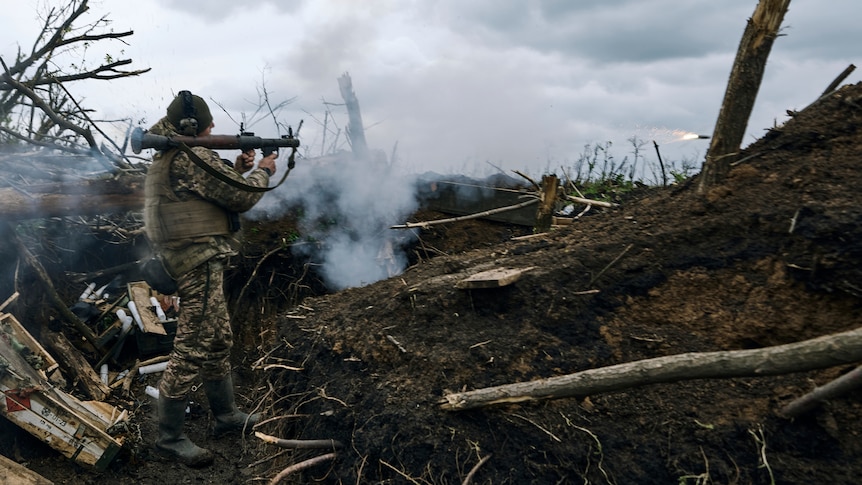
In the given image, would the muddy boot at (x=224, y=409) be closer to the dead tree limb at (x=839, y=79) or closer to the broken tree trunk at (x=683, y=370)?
the broken tree trunk at (x=683, y=370)

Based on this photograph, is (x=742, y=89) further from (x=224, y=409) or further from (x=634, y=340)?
(x=224, y=409)

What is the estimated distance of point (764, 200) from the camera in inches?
119

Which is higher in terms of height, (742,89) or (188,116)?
(742,89)

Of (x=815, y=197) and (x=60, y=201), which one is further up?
(x=815, y=197)

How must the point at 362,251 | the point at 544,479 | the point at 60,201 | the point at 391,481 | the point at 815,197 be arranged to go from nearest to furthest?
the point at 544,479
the point at 391,481
the point at 815,197
the point at 60,201
the point at 362,251

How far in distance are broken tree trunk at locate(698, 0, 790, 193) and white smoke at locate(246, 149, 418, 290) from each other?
171 inches

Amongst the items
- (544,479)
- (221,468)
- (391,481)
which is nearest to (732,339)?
(544,479)

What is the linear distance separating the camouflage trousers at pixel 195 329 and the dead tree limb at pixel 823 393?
12.3 feet

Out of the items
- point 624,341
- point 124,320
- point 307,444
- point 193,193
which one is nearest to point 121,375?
point 124,320

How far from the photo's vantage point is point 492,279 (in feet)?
10.3

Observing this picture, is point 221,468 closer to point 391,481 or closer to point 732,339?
point 391,481

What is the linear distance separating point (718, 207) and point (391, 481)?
7.44ft

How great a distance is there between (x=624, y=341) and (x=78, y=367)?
5.22 metres

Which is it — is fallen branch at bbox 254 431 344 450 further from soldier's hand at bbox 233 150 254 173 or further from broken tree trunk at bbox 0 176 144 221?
broken tree trunk at bbox 0 176 144 221
